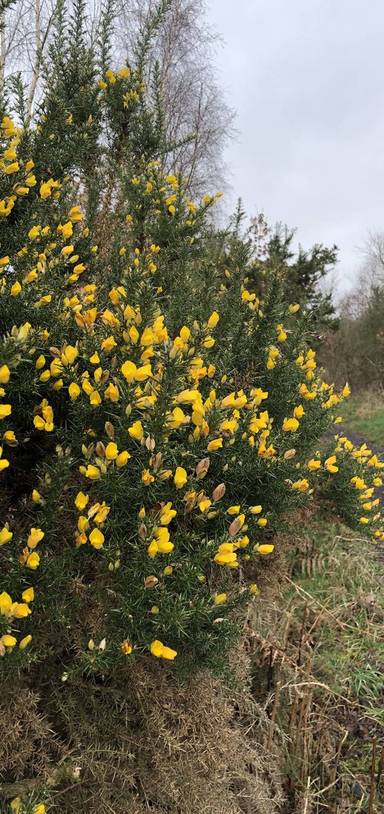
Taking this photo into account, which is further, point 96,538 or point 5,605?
point 96,538

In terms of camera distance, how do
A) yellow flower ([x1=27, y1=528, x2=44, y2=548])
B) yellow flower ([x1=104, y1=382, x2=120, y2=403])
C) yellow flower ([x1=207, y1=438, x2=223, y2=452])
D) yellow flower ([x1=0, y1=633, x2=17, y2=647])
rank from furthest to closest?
yellow flower ([x1=207, y1=438, x2=223, y2=452])
yellow flower ([x1=104, y1=382, x2=120, y2=403])
yellow flower ([x1=27, y1=528, x2=44, y2=548])
yellow flower ([x1=0, y1=633, x2=17, y2=647])

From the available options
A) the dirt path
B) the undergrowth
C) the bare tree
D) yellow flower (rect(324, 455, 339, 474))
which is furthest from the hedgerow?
A: the bare tree

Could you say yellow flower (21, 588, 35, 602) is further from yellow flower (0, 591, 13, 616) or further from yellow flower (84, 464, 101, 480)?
yellow flower (84, 464, 101, 480)

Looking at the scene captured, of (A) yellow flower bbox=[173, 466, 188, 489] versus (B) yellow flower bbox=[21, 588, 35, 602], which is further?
(A) yellow flower bbox=[173, 466, 188, 489]

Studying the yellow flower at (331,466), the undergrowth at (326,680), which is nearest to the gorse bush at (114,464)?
the yellow flower at (331,466)

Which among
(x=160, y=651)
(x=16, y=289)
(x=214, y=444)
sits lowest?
Result: (x=160, y=651)

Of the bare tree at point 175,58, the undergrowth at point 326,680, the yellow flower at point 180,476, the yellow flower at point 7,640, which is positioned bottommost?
the undergrowth at point 326,680

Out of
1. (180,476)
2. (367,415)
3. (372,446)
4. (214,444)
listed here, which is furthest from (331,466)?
(367,415)

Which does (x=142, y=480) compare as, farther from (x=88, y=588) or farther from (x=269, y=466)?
(x=269, y=466)

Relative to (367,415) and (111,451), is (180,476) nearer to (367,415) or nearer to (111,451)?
(111,451)

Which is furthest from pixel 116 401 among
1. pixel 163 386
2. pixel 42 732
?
pixel 42 732

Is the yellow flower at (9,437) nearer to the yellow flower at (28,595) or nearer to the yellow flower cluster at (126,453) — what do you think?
the yellow flower cluster at (126,453)

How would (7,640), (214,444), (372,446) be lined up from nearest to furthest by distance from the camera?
(7,640) → (214,444) → (372,446)

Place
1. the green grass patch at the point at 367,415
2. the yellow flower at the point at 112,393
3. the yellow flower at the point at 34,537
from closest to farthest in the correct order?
1. the yellow flower at the point at 34,537
2. the yellow flower at the point at 112,393
3. the green grass patch at the point at 367,415
